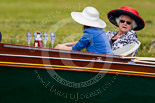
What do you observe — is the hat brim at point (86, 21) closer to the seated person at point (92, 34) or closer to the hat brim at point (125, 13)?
the seated person at point (92, 34)

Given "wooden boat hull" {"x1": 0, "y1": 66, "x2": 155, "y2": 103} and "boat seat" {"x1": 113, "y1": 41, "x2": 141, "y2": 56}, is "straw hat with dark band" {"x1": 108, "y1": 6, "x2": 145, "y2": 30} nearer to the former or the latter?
"boat seat" {"x1": 113, "y1": 41, "x2": 141, "y2": 56}

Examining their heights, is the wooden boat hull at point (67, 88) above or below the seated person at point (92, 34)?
below

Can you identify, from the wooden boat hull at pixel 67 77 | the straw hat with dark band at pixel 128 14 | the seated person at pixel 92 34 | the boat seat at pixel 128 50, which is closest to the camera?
the wooden boat hull at pixel 67 77

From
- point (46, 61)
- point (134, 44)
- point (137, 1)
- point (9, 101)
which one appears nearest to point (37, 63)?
point (46, 61)

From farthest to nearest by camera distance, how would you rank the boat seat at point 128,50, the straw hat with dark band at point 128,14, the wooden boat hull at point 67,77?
the straw hat with dark band at point 128,14 < the boat seat at point 128,50 < the wooden boat hull at point 67,77

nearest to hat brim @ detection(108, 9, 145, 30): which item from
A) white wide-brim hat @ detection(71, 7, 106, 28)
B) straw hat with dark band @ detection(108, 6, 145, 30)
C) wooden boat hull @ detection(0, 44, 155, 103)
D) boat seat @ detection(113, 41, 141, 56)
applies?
straw hat with dark band @ detection(108, 6, 145, 30)

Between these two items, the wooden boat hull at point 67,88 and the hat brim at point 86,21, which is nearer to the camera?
the wooden boat hull at point 67,88

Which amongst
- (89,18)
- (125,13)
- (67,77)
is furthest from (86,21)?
(125,13)

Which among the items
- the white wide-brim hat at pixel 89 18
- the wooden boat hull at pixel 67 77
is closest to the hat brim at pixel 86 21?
the white wide-brim hat at pixel 89 18

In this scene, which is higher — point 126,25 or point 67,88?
point 126,25

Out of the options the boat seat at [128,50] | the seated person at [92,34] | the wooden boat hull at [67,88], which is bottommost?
the wooden boat hull at [67,88]

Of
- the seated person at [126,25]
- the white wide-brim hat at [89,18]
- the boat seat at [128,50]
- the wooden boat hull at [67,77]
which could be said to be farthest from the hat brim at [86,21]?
the seated person at [126,25]

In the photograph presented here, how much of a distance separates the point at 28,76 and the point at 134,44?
229cm

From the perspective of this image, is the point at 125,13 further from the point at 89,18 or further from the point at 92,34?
the point at 92,34
